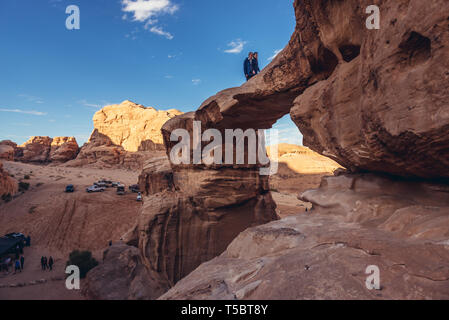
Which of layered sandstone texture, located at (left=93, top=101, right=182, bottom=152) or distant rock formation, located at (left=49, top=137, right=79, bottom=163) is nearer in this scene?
distant rock formation, located at (left=49, top=137, right=79, bottom=163)

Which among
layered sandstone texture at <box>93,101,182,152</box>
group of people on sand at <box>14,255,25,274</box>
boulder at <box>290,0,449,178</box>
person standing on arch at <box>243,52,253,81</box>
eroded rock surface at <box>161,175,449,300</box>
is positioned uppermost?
layered sandstone texture at <box>93,101,182,152</box>

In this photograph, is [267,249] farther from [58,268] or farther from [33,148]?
[33,148]

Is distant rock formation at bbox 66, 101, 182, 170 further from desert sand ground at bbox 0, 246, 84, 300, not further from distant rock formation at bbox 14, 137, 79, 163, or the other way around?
desert sand ground at bbox 0, 246, 84, 300

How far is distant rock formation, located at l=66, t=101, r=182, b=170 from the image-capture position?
44.0m

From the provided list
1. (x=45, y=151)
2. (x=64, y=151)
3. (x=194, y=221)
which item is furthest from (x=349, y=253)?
(x=45, y=151)

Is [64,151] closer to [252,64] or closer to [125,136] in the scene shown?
[125,136]

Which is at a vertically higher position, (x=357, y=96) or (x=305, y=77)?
(x=305, y=77)

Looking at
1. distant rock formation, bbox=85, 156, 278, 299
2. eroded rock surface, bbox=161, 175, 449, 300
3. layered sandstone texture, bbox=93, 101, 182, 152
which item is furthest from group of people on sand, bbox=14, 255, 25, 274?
layered sandstone texture, bbox=93, 101, 182, 152

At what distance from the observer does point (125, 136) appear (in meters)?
51.7

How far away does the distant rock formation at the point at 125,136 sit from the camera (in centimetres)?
4397

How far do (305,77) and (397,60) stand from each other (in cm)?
297

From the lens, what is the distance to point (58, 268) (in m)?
13.3

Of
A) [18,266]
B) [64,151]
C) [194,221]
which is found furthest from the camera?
[64,151]
